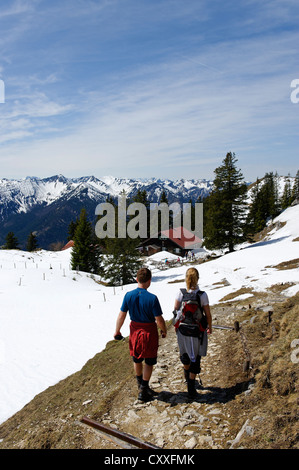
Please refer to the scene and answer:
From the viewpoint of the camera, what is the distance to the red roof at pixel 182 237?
65838 mm

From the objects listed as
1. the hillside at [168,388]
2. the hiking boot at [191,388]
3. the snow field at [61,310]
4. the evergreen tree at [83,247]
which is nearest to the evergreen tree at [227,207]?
the snow field at [61,310]

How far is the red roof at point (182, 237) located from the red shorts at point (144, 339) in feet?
196

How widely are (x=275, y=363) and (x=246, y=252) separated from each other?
96.1 feet

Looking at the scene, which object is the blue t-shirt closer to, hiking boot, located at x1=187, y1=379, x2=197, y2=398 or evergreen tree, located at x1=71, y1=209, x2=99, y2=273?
hiking boot, located at x1=187, y1=379, x2=197, y2=398

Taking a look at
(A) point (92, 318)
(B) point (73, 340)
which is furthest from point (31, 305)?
(B) point (73, 340)

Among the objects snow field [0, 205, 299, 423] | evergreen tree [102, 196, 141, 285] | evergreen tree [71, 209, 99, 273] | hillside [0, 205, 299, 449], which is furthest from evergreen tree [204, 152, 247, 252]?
evergreen tree [71, 209, 99, 273]

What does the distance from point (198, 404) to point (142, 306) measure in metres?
2.21

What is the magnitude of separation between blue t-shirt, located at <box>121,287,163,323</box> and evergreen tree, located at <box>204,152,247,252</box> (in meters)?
31.8

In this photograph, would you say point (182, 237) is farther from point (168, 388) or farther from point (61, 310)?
point (168, 388)

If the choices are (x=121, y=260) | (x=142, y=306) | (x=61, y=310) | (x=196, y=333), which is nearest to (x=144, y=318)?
(x=142, y=306)

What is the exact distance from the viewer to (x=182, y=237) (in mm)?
67750
